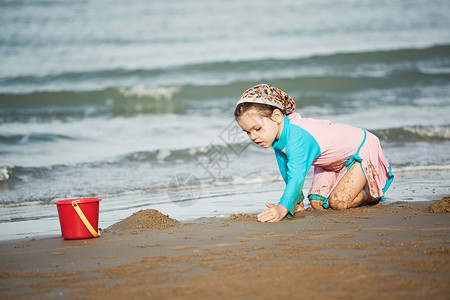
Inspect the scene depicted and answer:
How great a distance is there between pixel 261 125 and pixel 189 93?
10.5 metres

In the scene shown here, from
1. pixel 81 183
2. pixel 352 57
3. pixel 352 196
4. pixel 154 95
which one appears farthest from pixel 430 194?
pixel 352 57

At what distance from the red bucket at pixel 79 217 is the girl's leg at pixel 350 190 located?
183 centimetres

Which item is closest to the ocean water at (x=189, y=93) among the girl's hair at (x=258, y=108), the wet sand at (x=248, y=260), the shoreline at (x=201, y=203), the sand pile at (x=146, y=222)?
the shoreline at (x=201, y=203)

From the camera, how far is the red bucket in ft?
11.5

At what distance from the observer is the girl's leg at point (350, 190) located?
13.9ft

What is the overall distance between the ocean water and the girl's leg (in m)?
0.61

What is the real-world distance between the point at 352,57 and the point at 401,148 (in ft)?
30.1

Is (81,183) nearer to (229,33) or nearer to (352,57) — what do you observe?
(352,57)

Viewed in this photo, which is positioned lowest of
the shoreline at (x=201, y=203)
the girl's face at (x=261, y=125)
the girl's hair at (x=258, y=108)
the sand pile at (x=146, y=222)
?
the shoreline at (x=201, y=203)

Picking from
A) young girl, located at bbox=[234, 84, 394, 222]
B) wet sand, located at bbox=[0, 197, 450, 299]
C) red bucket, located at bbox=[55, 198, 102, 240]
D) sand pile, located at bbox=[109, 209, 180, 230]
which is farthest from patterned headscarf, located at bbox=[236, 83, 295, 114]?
red bucket, located at bbox=[55, 198, 102, 240]

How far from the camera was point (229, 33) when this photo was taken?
19.5 metres

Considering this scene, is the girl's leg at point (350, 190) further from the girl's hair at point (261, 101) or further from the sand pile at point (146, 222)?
the sand pile at point (146, 222)

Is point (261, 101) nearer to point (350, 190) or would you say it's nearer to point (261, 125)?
point (261, 125)

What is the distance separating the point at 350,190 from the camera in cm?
427
